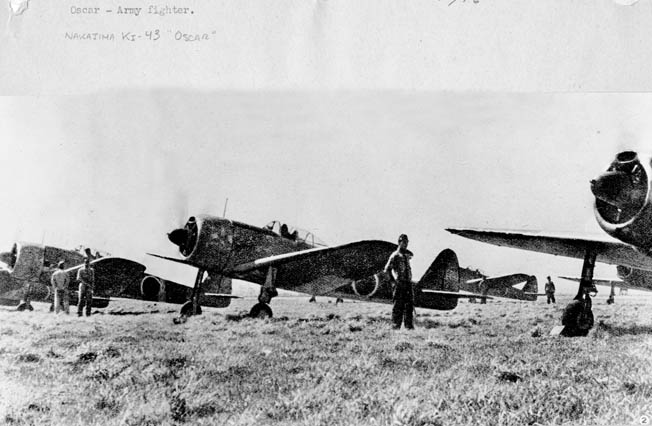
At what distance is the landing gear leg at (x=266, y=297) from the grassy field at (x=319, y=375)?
65 cm

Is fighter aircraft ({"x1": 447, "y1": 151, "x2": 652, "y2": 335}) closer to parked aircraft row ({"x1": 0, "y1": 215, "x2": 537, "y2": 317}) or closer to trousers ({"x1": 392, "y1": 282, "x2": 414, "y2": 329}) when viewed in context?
parked aircraft row ({"x1": 0, "y1": 215, "x2": 537, "y2": 317})

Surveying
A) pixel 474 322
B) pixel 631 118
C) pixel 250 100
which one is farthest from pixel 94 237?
pixel 631 118

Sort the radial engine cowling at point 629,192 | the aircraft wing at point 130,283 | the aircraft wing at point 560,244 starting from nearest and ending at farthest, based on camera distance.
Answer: the radial engine cowling at point 629,192, the aircraft wing at point 560,244, the aircraft wing at point 130,283

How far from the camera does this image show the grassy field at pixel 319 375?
84.2 inches

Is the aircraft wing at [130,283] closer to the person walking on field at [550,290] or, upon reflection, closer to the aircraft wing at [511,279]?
the aircraft wing at [511,279]

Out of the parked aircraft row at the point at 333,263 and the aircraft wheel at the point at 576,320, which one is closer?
the parked aircraft row at the point at 333,263

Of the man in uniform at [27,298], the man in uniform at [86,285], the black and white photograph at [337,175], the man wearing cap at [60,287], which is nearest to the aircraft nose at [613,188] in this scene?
the black and white photograph at [337,175]

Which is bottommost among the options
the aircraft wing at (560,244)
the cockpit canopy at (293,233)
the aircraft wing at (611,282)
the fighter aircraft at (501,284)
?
the fighter aircraft at (501,284)

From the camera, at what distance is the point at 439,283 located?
3170mm

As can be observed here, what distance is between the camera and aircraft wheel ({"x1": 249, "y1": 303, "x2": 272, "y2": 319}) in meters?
3.25

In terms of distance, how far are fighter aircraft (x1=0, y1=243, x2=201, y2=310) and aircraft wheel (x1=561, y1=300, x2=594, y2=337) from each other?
218 cm

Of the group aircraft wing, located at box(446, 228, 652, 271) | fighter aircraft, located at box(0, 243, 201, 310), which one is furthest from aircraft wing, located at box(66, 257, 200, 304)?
aircraft wing, located at box(446, 228, 652, 271)

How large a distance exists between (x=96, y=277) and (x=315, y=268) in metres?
1.56

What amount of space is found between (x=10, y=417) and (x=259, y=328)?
1.25 metres
